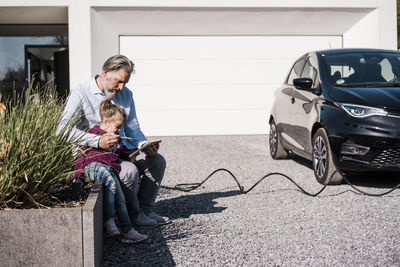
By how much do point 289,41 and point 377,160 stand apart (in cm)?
909

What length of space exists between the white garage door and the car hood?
26.4 feet

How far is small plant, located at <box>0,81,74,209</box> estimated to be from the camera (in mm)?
3256

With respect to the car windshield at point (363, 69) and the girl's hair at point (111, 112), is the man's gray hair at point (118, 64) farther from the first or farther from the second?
the car windshield at point (363, 69)

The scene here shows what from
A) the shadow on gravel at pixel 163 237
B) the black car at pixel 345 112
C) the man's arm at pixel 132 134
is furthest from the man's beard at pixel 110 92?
the black car at pixel 345 112

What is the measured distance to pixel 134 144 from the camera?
482 centimetres

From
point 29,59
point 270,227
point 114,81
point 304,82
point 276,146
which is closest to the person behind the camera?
point 114,81

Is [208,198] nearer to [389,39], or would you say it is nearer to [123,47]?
[123,47]

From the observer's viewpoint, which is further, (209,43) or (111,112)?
(209,43)

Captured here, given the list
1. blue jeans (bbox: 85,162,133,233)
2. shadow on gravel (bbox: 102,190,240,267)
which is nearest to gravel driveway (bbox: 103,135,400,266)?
shadow on gravel (bbox: 102,190,240,267)

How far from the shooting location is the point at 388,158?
6.07 meters

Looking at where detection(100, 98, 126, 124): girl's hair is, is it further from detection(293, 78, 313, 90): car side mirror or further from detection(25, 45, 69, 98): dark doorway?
detection(25, 45, 69, 98): dark doorway

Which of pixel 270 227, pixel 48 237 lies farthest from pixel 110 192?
pixel 270 227

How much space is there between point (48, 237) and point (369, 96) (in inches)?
169

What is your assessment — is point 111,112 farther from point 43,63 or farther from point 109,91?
point 43,63
